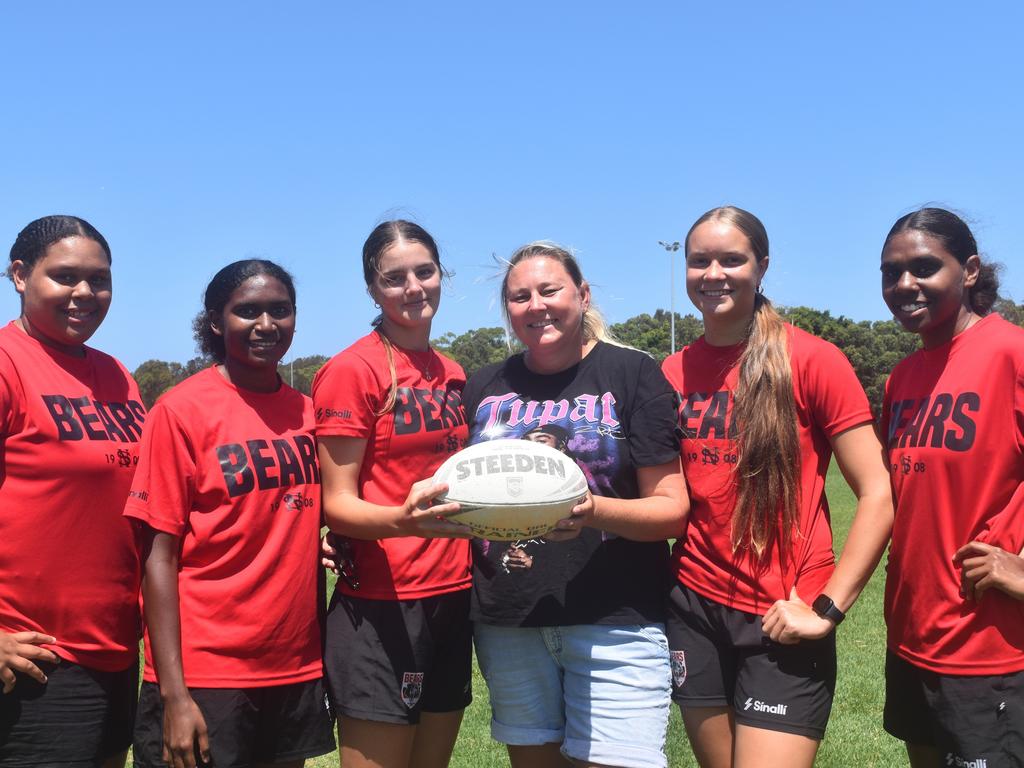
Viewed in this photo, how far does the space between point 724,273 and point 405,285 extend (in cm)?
121

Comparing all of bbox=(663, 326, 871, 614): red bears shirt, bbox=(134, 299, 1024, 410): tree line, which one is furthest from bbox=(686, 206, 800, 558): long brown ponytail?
bbox=(134, 299, 1024, 410): tree line

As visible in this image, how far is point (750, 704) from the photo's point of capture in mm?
3193

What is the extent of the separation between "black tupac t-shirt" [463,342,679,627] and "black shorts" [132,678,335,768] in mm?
672

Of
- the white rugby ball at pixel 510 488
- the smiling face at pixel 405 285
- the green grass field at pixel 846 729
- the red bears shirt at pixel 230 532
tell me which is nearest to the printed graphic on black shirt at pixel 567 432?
the white rugby ball at pixel 510 488

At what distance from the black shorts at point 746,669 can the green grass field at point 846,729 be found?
2037 mm

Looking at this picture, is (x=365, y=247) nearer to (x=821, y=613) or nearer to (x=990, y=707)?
(x=821, y=613)

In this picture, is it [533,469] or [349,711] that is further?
[349,711]

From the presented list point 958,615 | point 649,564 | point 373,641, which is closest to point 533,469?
point 649,564

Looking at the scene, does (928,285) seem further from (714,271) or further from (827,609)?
(827,609)

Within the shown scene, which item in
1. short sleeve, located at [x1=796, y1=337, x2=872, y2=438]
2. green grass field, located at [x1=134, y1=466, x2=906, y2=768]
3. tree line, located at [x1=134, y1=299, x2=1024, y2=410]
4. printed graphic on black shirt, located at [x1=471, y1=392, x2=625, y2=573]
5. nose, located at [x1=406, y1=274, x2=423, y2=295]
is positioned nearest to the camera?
short sleeve, located at [x1=796, y1=337, x2=872, y2=438]

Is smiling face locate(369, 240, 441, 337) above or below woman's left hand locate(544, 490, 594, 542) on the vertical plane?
above

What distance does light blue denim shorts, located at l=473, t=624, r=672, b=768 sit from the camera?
10.6ft

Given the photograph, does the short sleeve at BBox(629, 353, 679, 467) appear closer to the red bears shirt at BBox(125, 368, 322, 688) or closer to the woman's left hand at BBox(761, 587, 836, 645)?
the woman's left hand at BBox(761, 587, 836, 645)

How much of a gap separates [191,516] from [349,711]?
903 mm
